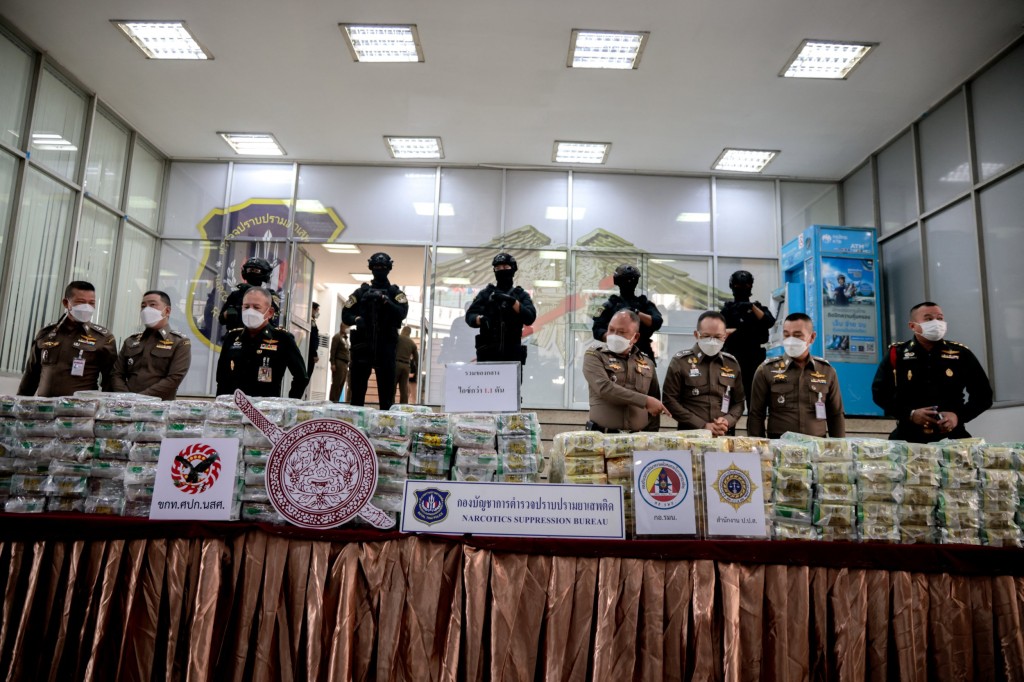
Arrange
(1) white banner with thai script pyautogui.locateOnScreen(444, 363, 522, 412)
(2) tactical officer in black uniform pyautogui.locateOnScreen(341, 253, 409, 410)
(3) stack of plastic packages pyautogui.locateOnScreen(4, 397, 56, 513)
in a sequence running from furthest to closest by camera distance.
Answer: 1. (2) tactical officer in black uniform pyautogui.locateOnScreen(341, 253, 409, 410)
2. (1) white banner with thai script pyautogui.locateOnScreen(444, 363, 522, 412)
3. (3) stack of plastic packages pyautogui.locateOnScreen(4, 397, 56, 513)

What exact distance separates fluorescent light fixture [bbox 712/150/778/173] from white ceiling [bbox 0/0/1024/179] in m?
0.16

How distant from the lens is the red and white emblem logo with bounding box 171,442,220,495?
221 centimetres

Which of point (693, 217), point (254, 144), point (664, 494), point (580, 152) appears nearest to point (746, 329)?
point (664, 494)

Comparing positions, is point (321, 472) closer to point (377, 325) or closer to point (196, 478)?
point (196, 478)

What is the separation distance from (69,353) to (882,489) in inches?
172

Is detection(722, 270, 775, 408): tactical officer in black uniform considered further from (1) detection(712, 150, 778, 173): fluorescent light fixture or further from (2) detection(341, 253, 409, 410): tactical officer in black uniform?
(1) detection(712, 150, 778, 173): fluorescent light fixture

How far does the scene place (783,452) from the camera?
2.33m

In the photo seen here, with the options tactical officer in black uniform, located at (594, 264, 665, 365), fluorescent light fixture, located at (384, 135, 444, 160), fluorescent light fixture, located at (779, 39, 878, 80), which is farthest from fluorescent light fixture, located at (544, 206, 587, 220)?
tactical officer in black uniform, located at (594, 264, 665, 365)

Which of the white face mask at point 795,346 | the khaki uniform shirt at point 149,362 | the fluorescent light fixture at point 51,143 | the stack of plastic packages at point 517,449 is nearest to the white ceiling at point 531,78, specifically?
the fluorescent light fixture at point 51,143

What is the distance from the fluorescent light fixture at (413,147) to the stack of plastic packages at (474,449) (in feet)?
21.4

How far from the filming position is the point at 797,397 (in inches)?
140

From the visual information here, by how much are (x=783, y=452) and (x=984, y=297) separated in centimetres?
529

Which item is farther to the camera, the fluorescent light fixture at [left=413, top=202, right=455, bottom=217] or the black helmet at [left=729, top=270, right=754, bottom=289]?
the fluorescent light fixture at [left=413, top=202, right=455, bottom=217]

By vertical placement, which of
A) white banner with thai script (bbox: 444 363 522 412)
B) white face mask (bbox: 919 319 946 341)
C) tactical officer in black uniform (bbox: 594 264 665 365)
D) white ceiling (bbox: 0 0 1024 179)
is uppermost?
white ceiling (bbox: 0 0 1024 179)
